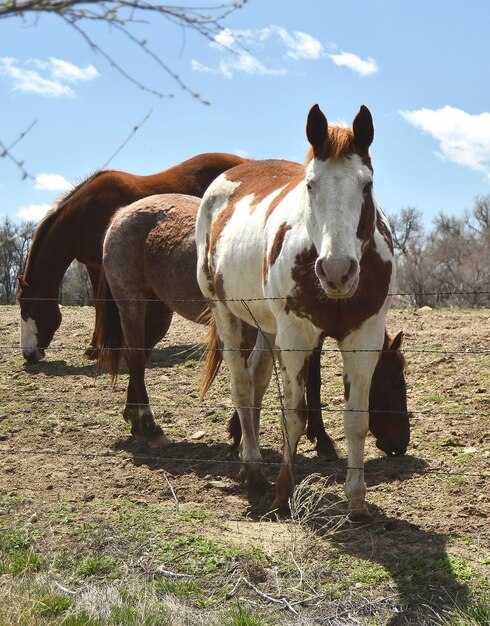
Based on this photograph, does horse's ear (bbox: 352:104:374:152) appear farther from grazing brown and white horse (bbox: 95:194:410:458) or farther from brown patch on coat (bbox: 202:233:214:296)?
grazing brown and white horse (bbox: 95:194:410:458)

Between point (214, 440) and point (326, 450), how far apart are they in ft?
3.51

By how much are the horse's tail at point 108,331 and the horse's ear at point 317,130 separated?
353cm

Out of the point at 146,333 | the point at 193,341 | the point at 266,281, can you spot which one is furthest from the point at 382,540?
the point at 193,341

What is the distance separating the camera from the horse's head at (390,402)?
565cm

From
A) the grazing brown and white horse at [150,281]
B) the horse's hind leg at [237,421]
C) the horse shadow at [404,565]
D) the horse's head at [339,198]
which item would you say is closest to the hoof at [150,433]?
the grazing brown and white horse at [150,281]

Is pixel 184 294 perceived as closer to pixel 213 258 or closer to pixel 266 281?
pixel 213 258

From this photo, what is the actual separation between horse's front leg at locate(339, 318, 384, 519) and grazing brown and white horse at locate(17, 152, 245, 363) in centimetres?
515

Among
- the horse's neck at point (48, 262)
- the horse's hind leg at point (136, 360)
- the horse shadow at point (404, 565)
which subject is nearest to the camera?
the horse shadow at point (404, 565)

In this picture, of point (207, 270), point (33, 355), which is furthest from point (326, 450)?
point (33, 355)

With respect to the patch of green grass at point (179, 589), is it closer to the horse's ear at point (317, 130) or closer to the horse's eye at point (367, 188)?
the horse's eye at point (367, 188)

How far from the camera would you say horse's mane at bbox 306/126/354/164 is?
4172 mm

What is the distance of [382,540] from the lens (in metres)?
4.25

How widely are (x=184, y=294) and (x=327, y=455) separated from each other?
1.67 m

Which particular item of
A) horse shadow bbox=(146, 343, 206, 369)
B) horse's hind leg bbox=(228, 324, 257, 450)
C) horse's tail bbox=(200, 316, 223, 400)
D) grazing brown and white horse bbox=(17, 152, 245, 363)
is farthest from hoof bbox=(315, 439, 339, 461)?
grazing brown and white horse bbox=(17, 152, 245, 363)
